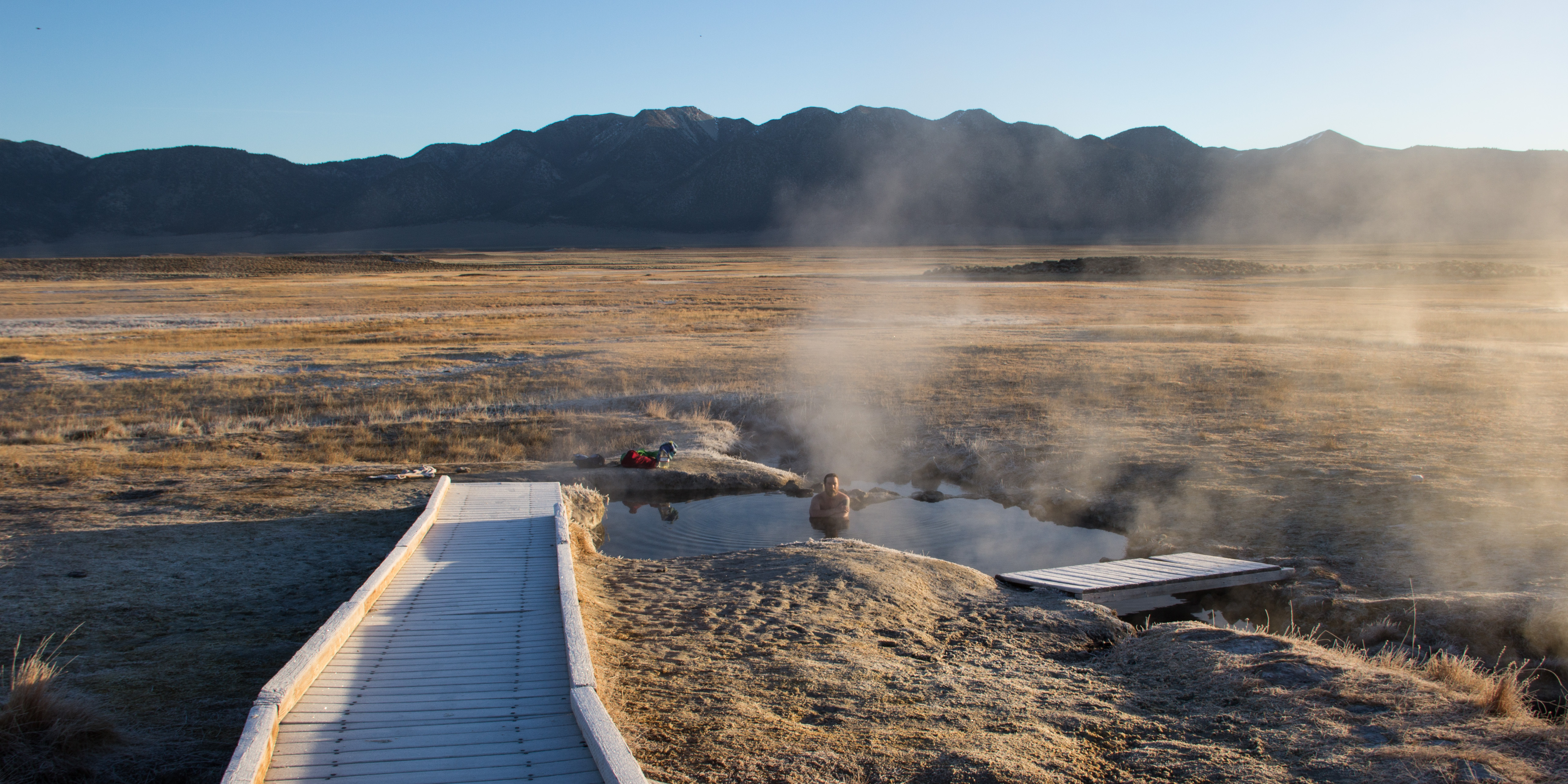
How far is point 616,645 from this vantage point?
19.7ft

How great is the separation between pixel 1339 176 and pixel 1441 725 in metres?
91.5

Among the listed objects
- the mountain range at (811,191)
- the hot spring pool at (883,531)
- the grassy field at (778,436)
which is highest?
the mountain range at (811,191)

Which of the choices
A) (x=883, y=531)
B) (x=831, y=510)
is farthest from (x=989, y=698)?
(x=883, y=531)

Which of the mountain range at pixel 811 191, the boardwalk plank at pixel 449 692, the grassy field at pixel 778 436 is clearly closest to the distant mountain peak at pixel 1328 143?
the mountain range at pixel 811 191

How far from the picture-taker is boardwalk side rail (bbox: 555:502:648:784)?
12.5 feet

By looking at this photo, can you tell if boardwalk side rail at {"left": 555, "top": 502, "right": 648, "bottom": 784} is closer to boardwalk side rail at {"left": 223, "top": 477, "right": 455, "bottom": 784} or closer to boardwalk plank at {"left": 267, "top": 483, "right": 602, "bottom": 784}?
boardwalk plank at {"left": 267, "top": 483, "right": 602, "bottom": 784}

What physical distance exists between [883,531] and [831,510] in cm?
69

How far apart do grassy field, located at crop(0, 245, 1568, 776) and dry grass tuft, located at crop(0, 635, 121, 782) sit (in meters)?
0.31

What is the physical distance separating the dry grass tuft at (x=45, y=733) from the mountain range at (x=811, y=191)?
93059mm

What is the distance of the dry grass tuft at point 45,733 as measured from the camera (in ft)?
14.6

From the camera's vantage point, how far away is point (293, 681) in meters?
4.53

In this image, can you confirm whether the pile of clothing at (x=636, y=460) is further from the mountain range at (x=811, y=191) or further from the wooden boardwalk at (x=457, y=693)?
the mountain range at (x=811, y=191)

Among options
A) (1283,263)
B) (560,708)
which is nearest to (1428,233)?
(1283,263)

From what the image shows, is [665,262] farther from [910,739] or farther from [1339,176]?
[910,739]
